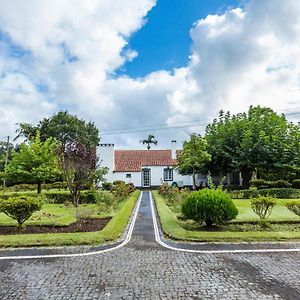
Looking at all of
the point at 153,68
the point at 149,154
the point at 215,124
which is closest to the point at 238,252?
the point at 153,68

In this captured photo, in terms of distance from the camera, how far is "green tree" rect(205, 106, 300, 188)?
26188mm

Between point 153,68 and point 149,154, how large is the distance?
27968 mm

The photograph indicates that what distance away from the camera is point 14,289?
18.4 ft

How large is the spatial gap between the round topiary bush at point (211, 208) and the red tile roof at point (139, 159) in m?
28.4

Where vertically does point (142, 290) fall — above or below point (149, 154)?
below

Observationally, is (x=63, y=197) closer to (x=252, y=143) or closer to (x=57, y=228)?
(x=57, y=228)

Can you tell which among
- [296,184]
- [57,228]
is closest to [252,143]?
[296,184]

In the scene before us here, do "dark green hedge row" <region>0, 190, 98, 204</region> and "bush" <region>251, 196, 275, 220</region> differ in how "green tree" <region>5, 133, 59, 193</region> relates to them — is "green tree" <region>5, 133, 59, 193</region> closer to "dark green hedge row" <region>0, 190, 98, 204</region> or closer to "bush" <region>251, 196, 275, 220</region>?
"dark green hedge row" <region>0, 190, 98, 204</region>

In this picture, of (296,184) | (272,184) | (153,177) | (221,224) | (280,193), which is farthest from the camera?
(153,177)

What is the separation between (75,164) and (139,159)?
22.9m

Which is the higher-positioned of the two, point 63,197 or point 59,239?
point 63,197

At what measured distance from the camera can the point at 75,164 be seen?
2011 centimetres

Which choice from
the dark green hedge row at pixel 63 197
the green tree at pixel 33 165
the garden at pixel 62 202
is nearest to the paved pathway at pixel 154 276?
the garden at pixel 62 202

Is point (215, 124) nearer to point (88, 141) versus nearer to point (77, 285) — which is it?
point (88, 141)
